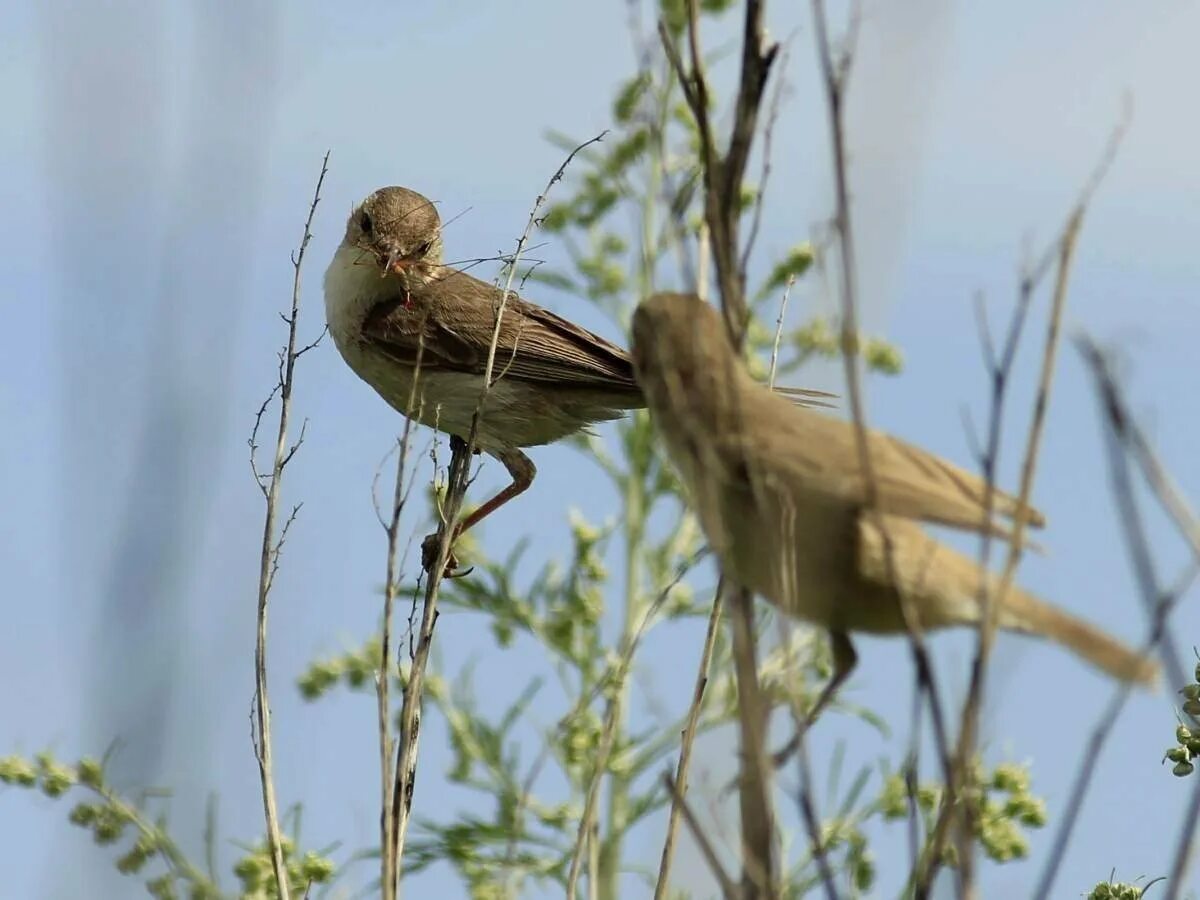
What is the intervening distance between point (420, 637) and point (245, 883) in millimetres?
1114

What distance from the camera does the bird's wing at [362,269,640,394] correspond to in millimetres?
5355

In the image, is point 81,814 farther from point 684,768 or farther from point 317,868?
point 684,768

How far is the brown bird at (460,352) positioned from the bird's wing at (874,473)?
2737mm

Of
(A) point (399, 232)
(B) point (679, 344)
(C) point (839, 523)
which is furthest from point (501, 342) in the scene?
(C) point (839, 523)

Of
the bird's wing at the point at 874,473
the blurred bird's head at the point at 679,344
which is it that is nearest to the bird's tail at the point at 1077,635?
the bird's wing at the point at 874,473

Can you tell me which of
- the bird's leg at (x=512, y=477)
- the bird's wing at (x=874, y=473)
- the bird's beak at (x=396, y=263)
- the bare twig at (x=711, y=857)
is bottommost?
the bare twig at (x=711, y=857)

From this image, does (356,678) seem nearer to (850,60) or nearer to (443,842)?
(443,842)

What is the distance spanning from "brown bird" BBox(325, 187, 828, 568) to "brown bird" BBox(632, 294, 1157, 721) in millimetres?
2766

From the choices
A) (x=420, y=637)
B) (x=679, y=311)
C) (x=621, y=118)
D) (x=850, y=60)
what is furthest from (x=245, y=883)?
(x=621, y=118)

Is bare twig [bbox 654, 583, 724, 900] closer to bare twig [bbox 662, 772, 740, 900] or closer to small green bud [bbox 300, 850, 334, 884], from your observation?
bare twig [bbox 662, 772, 740, 900]

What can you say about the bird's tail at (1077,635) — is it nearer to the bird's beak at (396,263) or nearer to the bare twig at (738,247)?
the bare twig at (738,247)

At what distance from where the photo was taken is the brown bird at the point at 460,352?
5371 millimetres

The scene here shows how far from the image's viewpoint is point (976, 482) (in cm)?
247

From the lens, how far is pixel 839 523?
2.33 metres
